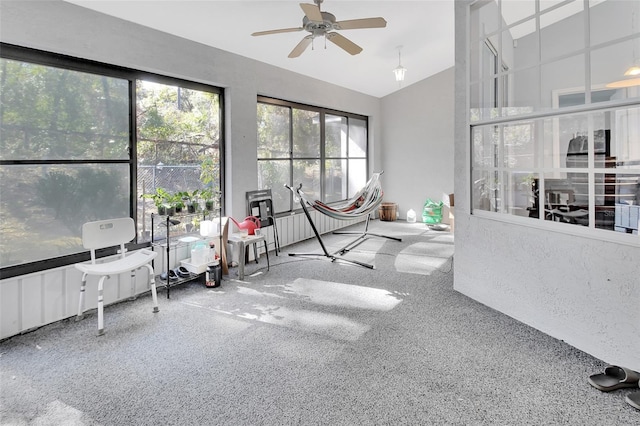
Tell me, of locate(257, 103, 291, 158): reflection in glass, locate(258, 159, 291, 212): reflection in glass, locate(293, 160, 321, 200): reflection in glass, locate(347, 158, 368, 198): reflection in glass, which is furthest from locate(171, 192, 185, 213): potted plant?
locate(347, 158, 368, 198): reflection in glass

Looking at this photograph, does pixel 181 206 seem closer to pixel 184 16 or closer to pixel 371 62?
pixel 184 16

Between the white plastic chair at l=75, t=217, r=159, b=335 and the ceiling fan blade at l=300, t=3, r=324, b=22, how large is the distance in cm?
227

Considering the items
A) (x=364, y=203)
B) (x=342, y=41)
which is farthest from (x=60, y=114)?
(x=364, y=203)

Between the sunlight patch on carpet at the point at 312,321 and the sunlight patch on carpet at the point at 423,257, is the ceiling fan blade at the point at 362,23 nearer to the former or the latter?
the sunlight patch on carpet at the point at 312,321

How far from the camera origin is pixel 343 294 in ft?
11.6

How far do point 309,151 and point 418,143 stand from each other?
8.29 feet

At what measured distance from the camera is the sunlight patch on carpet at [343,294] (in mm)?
3277

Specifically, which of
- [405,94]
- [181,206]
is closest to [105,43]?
[181,206]

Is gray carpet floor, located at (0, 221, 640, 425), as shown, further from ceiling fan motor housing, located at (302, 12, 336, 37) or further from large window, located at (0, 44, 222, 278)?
ceiling fan motor housing, located at (302, 12, 336, 37)

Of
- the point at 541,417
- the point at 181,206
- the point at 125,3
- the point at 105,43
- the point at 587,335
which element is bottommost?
the point at 541,417

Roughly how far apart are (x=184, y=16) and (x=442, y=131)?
5.11 metres

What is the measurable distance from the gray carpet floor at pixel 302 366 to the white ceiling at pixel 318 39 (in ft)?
8.44

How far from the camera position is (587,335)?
2396mm

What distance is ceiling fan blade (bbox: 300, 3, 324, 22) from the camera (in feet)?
8.95
